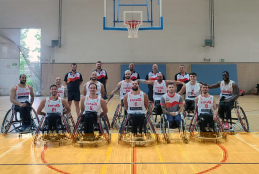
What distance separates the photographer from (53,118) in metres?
4.17

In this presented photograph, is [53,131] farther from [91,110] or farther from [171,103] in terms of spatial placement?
[171,103]

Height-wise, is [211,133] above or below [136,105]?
below

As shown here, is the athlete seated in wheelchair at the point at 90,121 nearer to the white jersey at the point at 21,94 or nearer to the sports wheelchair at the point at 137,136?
the sports wheelchair at the point at 137,136

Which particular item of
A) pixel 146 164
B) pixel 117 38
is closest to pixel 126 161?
pixel 146 164

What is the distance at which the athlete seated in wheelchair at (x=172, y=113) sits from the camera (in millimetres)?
4477

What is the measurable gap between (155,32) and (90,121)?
1121 cm

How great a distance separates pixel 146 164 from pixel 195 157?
80 centimetres

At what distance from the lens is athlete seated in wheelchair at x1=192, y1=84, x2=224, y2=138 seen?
4336 millimetres

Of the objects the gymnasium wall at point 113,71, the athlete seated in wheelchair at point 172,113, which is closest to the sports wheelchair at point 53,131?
the athlete seated in wheelchair at point 172,113

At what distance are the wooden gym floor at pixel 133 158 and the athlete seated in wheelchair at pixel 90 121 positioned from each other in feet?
0.85

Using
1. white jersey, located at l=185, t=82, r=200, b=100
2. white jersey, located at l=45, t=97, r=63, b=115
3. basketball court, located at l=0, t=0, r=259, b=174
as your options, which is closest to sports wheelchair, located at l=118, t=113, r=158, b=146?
white jersey, located at l=45, t=97, r=63, b=115

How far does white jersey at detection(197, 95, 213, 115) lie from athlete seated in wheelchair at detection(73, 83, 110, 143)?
187 centimetres

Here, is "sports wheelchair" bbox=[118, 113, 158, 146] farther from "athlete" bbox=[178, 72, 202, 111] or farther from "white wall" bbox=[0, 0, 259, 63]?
"white wall" bbox=[0, 0, 259, 63]

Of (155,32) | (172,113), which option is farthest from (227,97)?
(155,32)
